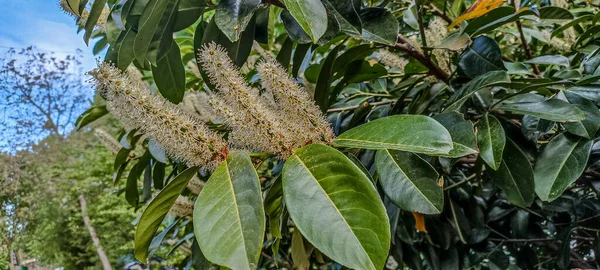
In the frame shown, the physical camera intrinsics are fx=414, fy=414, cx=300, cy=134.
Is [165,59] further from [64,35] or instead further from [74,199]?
[74,199]

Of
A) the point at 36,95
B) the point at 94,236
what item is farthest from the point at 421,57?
the point at 94,236

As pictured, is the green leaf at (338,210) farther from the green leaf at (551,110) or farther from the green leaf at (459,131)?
the green leaf at (551,110)

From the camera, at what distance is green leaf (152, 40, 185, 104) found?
45cm

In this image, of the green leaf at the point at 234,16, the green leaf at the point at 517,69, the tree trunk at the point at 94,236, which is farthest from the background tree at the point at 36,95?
the tree trunk at the point at 94,236

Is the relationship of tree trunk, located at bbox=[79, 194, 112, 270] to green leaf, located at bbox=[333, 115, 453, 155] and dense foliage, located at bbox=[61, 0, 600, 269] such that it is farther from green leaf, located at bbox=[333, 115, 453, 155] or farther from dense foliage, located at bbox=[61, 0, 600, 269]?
green leaf, located at bbox=[333, 115, 453, 155]

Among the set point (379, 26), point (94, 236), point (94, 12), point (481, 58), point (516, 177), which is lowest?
point (94, 236)

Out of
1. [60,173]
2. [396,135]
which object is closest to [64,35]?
[396,135]

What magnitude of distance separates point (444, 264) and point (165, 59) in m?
0.59

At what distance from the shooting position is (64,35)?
2.45ft

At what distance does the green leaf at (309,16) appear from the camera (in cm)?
26

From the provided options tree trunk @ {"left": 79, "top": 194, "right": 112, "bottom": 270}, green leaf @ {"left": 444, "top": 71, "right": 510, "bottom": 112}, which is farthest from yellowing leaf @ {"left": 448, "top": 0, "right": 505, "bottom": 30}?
tree trunk @ {"left": 79, "top": 194, "right": 112, "bottom": 270}

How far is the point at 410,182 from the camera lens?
1.02 feet

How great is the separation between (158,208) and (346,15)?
0.72 feet

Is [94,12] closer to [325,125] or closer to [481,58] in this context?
[325,125]
